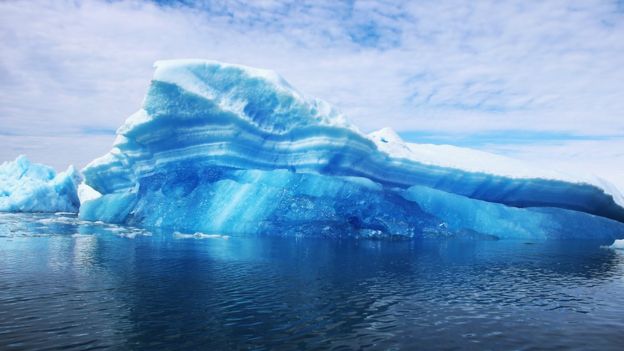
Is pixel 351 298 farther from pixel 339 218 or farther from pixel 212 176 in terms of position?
pixel 212 176

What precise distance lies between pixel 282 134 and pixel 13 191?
152 feet

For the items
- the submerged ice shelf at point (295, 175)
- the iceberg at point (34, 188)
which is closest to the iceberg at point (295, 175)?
the submerged ice shelf at point (295, 175)

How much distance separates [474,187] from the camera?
33156 mm

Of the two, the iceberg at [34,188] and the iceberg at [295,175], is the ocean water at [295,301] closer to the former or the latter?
the iceberg at [295,175]

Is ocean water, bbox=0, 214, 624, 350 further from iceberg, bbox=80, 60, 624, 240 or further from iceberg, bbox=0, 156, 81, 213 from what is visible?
iceberg, bbox=0, 156, 81, 213

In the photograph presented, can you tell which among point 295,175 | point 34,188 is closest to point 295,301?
point 295,175

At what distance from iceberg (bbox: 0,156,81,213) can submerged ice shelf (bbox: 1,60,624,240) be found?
27.2 meters

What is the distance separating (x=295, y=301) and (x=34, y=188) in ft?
185

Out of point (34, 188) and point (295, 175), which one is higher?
point (34, 188)

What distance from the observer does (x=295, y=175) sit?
3164cm

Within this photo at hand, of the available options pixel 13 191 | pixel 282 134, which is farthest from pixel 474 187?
pixel 13 191

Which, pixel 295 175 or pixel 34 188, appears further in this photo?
pixel 34 188

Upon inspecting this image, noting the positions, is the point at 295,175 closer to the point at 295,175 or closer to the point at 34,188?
the point at 295,175

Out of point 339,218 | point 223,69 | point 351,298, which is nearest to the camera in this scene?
point 351,298
